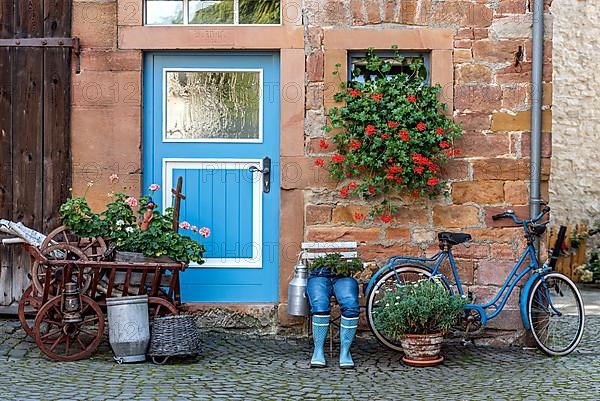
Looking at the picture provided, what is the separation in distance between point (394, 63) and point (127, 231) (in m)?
2.56

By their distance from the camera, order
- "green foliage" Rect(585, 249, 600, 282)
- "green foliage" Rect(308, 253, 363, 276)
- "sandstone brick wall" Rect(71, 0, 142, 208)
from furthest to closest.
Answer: "green foliage" Rect(585, 249, 600, 282) → "sandstone brick wall" Rect(71, 0, 142, 208) → "green foliage" Rect(308, 253, 363, 276)

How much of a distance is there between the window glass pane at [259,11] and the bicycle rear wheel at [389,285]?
7.50ft

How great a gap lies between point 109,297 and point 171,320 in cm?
50

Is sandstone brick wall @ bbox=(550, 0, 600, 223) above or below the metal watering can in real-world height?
above

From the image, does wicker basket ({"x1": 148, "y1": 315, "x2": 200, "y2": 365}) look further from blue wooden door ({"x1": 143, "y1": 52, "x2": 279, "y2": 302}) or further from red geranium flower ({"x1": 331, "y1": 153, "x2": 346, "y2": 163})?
red geranium flower ({"x1": 331, "y1": 153, "x2": 346, "y2": 163})

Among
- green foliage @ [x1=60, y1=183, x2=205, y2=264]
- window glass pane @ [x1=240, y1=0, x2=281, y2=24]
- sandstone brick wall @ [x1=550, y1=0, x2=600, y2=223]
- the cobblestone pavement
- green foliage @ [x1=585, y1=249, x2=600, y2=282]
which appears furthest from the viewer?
sandstone brick wall @ [x1=550, y1=0, x2=600, y2=223]

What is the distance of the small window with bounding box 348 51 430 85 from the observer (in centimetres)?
743

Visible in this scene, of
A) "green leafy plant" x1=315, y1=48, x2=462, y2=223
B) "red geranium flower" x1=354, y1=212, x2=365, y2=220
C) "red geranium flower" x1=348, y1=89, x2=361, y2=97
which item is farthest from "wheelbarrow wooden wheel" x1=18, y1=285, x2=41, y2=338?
"red geranium flower" x1=348, y1=89, x2=361, y2=97

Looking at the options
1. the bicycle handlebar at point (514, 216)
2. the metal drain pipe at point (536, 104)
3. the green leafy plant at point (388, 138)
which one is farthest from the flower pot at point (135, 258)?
the metal drain pipe at point (536, 104)

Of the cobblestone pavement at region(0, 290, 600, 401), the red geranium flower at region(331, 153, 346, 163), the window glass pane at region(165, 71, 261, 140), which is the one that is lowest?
the cobblestone pavement at region(0, 290, 600, 401)

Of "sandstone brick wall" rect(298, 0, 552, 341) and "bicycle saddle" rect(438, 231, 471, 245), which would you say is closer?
"bicycle saddle" rect(438, 231, 471, 245)

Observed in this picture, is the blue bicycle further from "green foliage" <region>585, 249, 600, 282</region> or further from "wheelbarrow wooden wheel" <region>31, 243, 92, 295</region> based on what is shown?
"green foliage" <region>585, 249, 600, 282</region>

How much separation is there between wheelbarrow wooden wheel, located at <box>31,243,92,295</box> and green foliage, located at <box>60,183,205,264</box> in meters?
0.20

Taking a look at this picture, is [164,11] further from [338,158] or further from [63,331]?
[63,331]
